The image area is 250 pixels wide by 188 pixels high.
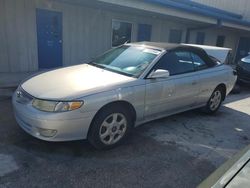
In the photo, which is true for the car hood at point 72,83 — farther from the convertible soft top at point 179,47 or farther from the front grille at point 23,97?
the convertible soft top at point 179,47

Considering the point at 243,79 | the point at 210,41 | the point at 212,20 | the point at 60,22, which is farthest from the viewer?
the point at 210,41

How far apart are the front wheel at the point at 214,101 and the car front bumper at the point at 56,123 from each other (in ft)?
10.0

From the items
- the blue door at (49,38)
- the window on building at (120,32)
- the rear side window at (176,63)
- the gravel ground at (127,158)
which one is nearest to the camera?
the gravel ground at (127,158)

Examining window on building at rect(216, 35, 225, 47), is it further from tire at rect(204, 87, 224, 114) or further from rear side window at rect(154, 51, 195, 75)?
rear side window at rect(154, 51, 195, 75)

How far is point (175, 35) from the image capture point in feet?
42.0

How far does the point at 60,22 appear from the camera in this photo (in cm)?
823

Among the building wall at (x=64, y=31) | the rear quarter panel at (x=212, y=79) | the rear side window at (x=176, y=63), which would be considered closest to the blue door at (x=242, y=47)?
the building wall at (x=64, y=31)

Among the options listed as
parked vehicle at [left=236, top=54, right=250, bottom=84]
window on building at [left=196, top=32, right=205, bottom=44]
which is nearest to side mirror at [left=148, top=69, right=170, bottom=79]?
parked vehicle at [left=236, top=54, right=250, bottom=84]

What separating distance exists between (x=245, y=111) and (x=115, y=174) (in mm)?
4334

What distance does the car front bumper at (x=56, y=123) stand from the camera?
290cm

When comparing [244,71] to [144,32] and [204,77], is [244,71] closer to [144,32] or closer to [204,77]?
[144,32]

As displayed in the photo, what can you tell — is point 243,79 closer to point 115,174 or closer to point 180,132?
point 180,132

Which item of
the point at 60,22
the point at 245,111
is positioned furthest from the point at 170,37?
the point at 245,111

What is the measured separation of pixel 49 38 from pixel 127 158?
620 cm
